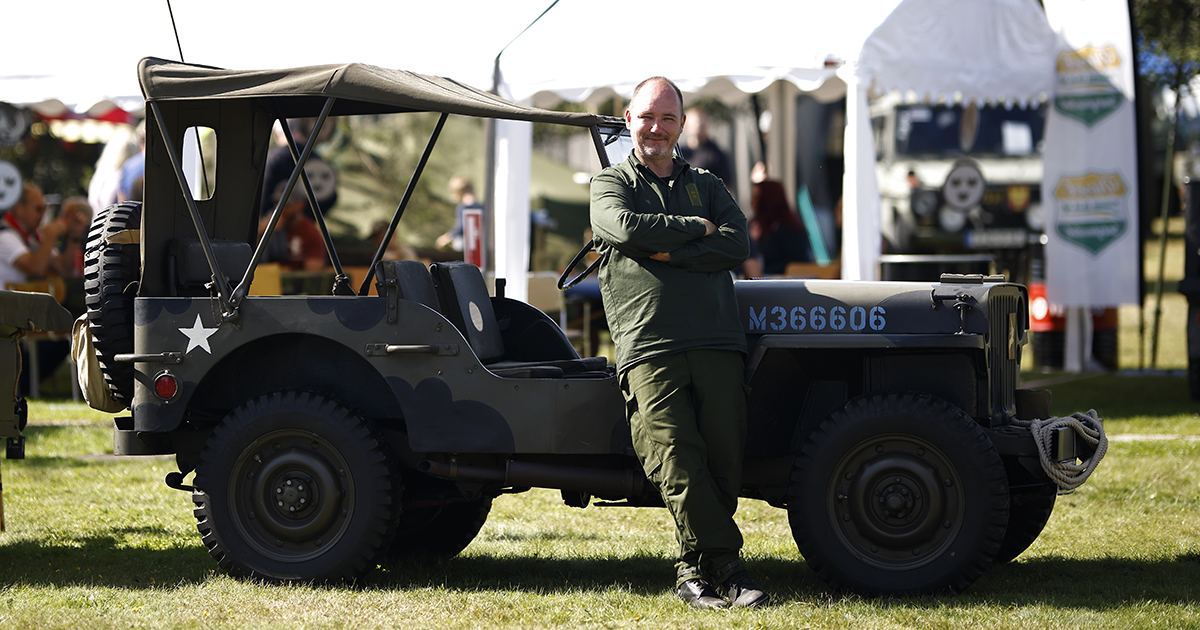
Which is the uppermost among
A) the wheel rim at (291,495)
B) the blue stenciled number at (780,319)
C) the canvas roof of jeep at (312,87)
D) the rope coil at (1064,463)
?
the canvas roof of jeep at (312,87)

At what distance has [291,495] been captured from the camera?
15.1 ft

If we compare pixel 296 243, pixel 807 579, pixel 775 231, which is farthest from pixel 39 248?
pixel 807 579

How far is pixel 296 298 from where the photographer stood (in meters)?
4.61

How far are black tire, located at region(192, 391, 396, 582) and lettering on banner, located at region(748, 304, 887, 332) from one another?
1452 millimetres

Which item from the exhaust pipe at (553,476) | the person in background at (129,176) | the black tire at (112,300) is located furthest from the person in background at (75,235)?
the exhaust pipe at (553,476)

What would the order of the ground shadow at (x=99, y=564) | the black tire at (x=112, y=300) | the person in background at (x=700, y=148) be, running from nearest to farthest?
1. the black tire at (x=112, y=300)
2. the ground shadow at (x=99, y=564)
3. the person in background at (x=700, y=148)

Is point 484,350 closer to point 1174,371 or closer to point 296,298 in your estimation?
point 296,298

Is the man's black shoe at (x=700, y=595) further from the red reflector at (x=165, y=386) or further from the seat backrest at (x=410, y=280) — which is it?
the red reflector at (x=165, y=386)

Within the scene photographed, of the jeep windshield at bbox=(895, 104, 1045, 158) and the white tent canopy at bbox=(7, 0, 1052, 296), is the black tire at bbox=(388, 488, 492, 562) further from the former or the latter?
the jeep windshield at bbox=(895, 104, 1045, 158)

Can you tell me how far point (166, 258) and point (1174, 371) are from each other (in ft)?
33.7

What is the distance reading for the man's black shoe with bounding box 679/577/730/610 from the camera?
4.32 meters

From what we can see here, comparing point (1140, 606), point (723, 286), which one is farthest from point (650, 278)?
point (1140, 606)

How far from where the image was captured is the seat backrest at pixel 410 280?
15.1ft

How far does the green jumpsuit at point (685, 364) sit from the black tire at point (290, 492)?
996mm
